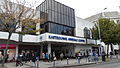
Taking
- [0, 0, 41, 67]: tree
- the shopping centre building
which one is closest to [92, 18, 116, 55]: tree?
the shopping centre building

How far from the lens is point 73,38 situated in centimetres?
2758

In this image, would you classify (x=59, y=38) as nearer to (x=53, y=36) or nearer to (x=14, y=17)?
(x=53, y=36)

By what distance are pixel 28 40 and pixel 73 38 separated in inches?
344

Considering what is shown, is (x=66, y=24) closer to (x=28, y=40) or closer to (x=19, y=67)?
(x=28, y=40)

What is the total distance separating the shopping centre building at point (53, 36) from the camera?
23594 mm

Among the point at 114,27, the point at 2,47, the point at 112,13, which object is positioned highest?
the point at 112,13

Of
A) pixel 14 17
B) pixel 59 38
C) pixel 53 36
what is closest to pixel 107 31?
pixel 59 38

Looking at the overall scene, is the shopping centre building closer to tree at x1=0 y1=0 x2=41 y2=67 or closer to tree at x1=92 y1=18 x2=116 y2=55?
tree at x1=92 y1=18 x2=116 y2=55

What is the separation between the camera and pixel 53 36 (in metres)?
23.8

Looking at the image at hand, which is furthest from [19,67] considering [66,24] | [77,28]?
[77,28]

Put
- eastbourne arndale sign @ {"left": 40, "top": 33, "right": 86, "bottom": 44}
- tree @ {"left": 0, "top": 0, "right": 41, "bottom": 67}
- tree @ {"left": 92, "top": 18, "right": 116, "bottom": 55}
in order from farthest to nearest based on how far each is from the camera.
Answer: tree @ {"left": 92, "top": 18, "right": 116, "bottom": 55}, eastbourne arndale sign @ {"left": 40, "top": 33, "right": 86, "bottom": 44}, tree @ {"left": 0, "top": 0, "right": 41, "bottom": 67}

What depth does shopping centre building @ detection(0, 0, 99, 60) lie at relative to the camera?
929 inches

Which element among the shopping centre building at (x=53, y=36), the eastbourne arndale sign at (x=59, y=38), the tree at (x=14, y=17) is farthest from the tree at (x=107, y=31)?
the tree at (x=14, y=17)

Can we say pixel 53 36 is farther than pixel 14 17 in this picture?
Yes
